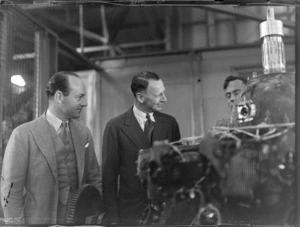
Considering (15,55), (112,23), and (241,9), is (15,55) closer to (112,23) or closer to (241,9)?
(112,23)

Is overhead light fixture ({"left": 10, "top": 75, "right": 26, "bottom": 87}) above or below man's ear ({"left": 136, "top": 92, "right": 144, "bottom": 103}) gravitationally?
above

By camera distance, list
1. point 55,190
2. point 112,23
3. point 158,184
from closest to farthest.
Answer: point 158,184
point 55,190
point 112,23

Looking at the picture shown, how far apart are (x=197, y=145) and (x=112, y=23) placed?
26.9 inches

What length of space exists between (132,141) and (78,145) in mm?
242

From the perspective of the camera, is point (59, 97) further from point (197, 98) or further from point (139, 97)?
point (197, 98)

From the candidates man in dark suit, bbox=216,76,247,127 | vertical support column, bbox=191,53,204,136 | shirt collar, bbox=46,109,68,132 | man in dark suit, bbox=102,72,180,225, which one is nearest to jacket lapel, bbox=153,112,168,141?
man in dark suit, bbox=102,72,180,225

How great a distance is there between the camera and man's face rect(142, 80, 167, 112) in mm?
1768

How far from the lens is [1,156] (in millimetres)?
1783

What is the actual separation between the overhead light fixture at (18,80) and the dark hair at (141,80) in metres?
0.51

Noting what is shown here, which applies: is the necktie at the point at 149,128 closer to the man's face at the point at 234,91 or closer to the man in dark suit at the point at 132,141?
the man in dark suit at the point at 132,141

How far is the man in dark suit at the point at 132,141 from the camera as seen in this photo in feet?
5.61

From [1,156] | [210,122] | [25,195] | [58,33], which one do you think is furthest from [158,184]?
[58,33]

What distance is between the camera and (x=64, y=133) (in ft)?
5.89

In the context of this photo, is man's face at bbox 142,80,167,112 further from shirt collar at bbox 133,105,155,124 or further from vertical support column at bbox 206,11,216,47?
vertical support column at bbox 206,11,216,47
